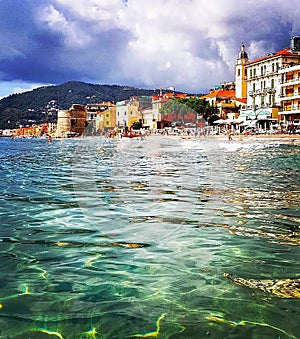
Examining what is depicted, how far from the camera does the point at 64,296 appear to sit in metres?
4.19

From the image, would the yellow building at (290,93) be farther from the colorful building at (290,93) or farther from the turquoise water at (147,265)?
the turquoise water at (147,265)

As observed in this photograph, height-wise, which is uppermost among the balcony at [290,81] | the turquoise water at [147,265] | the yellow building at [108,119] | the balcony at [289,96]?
the balcony at [290,81]

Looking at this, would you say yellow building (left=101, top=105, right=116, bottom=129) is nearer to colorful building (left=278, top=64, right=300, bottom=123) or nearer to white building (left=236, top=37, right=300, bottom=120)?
colorful building (left=278, top=64, right=300, bottom=123)

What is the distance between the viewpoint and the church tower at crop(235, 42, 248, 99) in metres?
84.6

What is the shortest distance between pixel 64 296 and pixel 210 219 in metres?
3.68

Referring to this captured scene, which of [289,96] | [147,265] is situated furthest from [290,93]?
[147,265]

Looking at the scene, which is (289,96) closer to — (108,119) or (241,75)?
(241,75)

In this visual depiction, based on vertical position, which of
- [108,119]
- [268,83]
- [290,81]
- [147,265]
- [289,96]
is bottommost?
[147,265]

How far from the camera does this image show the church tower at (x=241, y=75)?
84562mm

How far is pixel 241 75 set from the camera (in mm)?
84625

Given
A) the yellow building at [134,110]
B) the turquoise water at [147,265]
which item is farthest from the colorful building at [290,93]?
the turquoise water at [147,265]

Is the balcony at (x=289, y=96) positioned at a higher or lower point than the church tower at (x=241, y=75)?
lower

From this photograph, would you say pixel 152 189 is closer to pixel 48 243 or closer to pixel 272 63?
pixel 48 243

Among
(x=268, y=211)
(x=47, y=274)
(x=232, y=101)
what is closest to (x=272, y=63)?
(x=232, y=101)
